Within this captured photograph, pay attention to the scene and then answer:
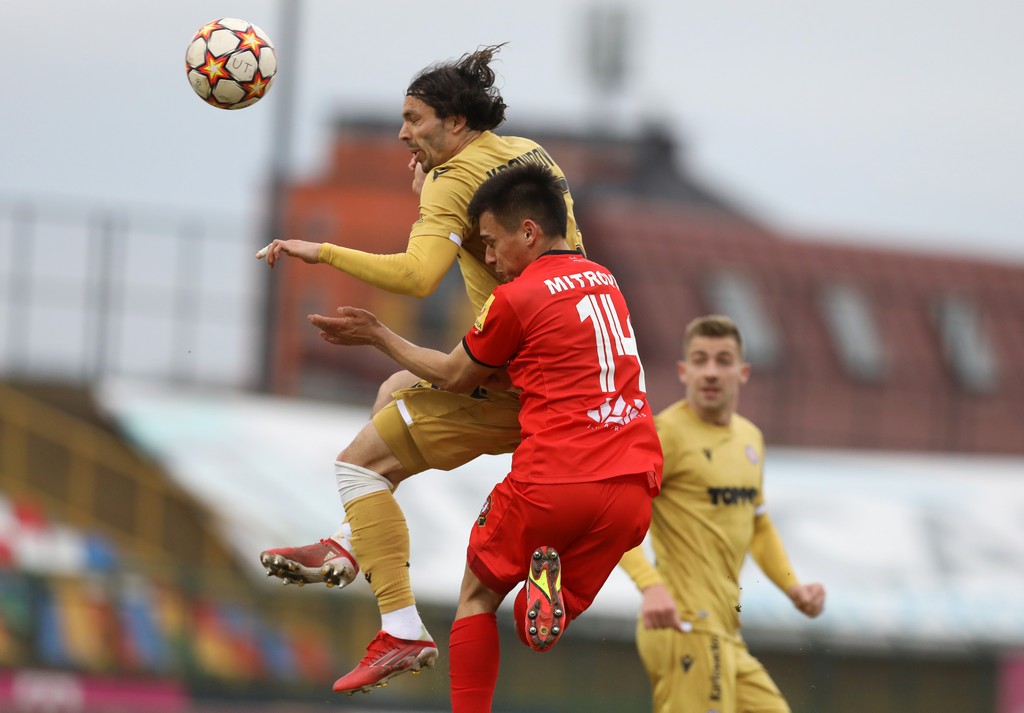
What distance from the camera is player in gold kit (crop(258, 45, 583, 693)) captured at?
709 cm

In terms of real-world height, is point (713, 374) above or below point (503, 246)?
below

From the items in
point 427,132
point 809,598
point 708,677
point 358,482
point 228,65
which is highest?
point 228,65

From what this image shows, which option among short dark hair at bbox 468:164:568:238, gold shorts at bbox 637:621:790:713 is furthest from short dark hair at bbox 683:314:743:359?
short dark hair at bbox 468:164:568:238

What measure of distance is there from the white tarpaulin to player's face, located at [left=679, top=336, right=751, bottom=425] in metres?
9.81

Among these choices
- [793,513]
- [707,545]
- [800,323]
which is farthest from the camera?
[800,323]

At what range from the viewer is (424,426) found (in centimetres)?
715

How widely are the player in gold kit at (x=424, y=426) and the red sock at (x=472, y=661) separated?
0.23 meters

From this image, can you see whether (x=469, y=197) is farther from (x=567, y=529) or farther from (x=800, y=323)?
(x=800, y=323)

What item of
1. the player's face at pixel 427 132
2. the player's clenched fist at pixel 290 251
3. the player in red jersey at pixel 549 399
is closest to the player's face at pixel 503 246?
the player in red jersey at pixel 549 399

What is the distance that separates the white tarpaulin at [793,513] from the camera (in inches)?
755

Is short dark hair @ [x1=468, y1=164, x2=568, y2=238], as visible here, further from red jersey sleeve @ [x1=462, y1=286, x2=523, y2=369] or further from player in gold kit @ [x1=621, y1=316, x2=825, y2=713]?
player in gold kit @ [x1=621, y1=316, x2=825, y2=713]

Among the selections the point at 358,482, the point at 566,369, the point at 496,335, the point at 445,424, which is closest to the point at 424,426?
the point at 445,424

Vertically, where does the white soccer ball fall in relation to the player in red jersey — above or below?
above

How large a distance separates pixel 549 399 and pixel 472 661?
1182 millimetres
